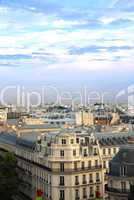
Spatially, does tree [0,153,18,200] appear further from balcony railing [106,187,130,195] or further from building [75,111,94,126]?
building [75,111,94,126]

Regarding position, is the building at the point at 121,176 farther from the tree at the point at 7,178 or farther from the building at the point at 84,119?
the building at the point at 84,119

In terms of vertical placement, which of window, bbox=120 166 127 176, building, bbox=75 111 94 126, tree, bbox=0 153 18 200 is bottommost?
tree, bbox=0 153 18 200

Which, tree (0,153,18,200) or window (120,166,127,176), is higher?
window (120,166,127,176)

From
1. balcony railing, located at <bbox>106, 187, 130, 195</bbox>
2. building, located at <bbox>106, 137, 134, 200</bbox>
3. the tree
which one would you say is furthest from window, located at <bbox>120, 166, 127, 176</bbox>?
the tree

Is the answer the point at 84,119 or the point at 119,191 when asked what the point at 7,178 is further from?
the point at 84,119

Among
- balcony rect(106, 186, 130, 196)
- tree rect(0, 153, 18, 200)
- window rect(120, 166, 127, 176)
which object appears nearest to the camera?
balcony rect(106, 186, 130, 196)

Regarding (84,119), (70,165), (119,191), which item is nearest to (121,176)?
(119,191)
